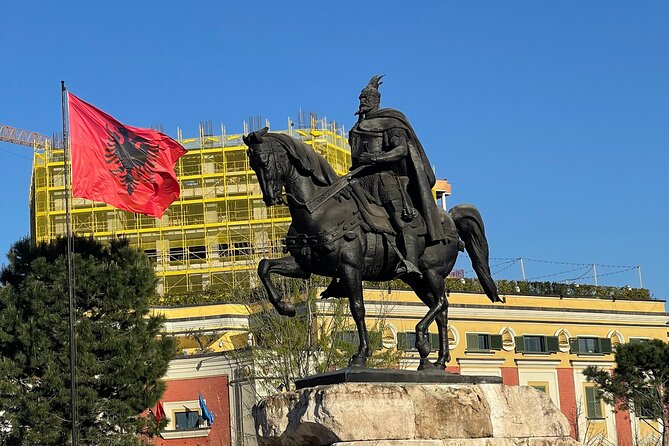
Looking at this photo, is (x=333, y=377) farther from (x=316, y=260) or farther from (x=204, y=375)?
(x=204, y=375)

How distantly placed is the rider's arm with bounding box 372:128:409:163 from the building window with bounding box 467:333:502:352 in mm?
38739

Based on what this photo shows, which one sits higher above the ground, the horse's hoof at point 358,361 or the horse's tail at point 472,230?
the horse's tail at point 472,230

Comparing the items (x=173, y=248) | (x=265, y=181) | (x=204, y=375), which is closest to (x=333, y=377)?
(x=265, y=181)

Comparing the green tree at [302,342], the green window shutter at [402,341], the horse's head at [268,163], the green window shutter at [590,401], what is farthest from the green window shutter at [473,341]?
the horse's head at [268,163]

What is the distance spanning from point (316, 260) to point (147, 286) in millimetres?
23427

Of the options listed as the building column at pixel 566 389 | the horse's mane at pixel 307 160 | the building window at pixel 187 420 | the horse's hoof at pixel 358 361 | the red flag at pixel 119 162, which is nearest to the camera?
the horse's hoof at pixel 358 361

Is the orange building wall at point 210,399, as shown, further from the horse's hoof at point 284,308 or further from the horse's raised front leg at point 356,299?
the horse's raised front leg at point 356,299

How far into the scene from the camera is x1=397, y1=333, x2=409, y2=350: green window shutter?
46144 mm

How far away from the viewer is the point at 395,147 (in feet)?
49.3

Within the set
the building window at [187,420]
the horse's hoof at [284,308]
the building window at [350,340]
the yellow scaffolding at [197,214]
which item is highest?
the yellow scaffolding at [197,214]

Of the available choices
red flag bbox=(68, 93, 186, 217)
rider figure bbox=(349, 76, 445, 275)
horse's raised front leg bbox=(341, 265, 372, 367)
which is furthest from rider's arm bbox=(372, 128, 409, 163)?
red flag bbox=(68, 93, 186, 217)

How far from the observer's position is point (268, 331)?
41844mm

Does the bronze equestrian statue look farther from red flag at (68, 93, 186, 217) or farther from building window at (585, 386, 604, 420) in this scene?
building window at (585, 386, 604, 420)

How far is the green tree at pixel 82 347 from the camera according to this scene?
112 ft
